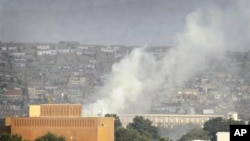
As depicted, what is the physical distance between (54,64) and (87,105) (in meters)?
23.3

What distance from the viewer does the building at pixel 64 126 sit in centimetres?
6412

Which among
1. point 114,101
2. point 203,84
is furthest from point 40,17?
point 114,101

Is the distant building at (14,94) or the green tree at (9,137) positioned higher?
the distant building at (14,94)

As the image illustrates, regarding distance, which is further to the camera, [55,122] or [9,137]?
[55,122]

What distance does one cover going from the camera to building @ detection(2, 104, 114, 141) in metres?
64.1

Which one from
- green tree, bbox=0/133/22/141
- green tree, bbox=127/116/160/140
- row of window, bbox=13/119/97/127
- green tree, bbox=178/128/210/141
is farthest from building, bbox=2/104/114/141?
green tree, bbox=127/116/160/140

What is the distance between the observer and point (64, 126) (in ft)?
214

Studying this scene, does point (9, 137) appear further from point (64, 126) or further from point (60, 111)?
point (60, 111)

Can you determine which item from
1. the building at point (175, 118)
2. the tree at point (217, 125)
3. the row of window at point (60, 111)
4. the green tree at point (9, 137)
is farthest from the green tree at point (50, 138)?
the building at point (175, 118)

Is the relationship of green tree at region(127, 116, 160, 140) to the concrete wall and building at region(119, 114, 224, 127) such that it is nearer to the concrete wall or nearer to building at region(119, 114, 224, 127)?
building at region(119, 114, 224, 127)

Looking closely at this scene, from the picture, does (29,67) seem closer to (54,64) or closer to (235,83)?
(54,64)

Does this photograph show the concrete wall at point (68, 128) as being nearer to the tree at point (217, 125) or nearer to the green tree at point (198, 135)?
the green tree at point (198, 135)

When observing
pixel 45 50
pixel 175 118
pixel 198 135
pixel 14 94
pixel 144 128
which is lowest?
pixel 198 135

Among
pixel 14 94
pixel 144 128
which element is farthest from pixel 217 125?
pixel 14 94
